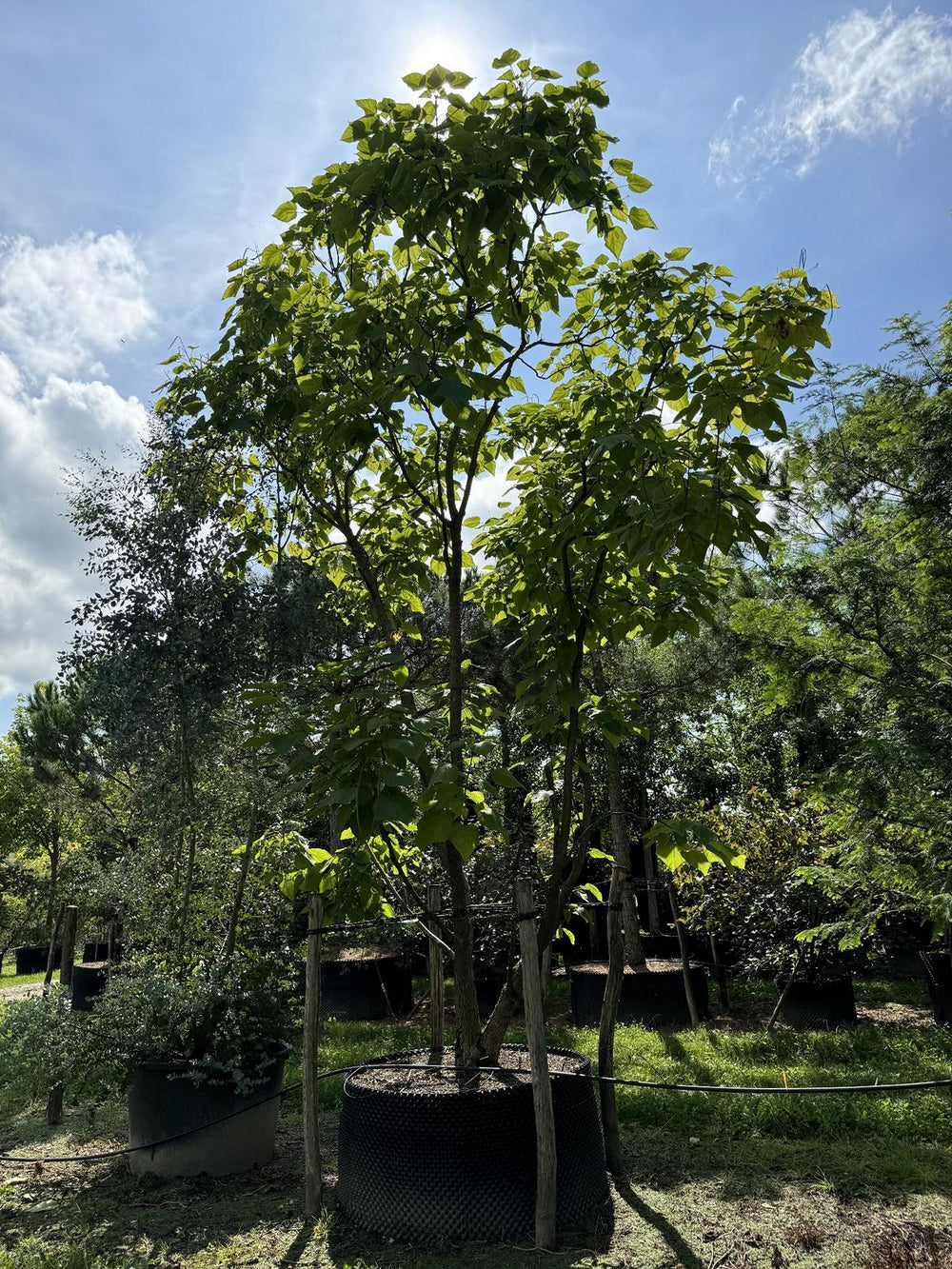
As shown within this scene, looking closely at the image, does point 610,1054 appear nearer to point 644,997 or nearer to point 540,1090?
point 540,1090

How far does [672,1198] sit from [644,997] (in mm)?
4136

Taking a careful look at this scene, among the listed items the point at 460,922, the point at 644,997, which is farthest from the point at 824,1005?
the point at 460,922

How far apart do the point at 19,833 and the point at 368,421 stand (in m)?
17.0

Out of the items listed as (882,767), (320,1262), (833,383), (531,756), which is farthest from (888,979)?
(320,1262)

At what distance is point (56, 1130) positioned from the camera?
4.82m

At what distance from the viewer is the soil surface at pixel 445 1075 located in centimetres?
322

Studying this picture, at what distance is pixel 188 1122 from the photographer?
3867 millimetres

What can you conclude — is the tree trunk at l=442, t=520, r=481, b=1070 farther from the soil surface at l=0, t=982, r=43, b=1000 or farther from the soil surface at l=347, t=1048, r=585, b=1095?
the soil surface at l=0, t=982, r=43, b=1000

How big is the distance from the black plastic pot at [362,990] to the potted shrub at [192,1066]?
4.77m

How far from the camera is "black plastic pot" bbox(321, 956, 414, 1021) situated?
28.8ft

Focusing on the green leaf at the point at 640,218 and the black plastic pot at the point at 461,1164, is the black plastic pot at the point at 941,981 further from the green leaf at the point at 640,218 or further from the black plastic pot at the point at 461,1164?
the green leaf at the point at 640,218

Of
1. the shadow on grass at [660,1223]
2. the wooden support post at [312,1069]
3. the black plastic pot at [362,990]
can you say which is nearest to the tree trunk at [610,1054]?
the shadow on grass at [660,1223]

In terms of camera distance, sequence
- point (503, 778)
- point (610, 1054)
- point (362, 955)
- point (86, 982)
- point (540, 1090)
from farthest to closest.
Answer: point (86, 982)
point (362, 955)
point (610, 1054)
point (540, 1090)
point (503, 778)

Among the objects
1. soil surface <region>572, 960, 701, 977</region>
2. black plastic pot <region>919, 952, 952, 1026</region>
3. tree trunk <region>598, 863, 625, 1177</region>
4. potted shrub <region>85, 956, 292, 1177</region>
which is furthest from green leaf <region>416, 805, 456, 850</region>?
black plastic pot <region>919, 952, 952, 1026</region>
